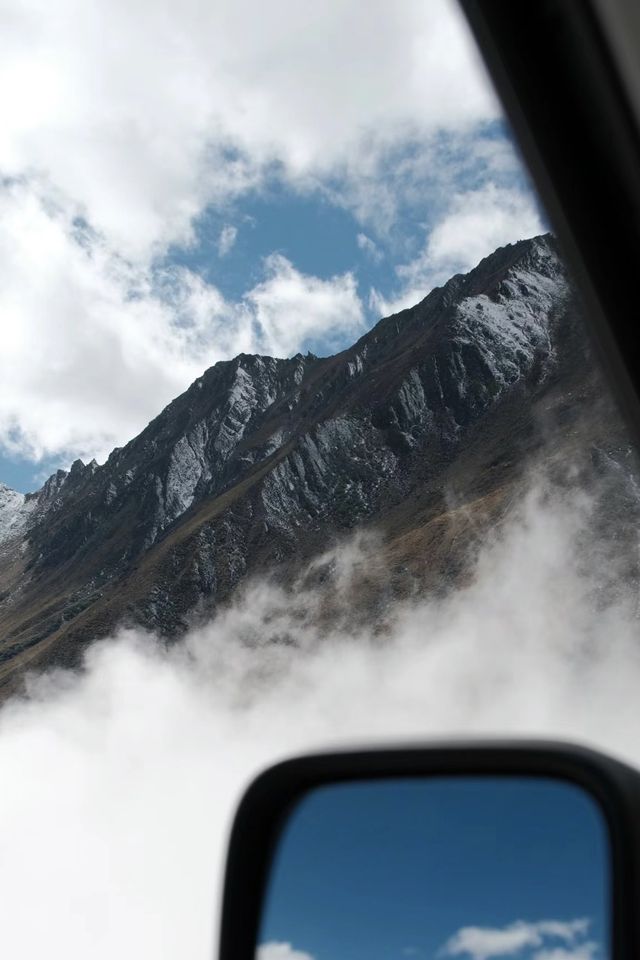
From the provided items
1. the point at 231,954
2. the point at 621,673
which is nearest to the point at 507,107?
the point at 231,954

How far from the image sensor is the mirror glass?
2213 mm

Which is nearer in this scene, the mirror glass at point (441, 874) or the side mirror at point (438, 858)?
the side mirror at point (438, 858)

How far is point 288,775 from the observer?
2.90 metres

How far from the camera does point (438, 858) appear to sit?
2613 millimetres

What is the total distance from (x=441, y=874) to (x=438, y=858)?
5 centimetres

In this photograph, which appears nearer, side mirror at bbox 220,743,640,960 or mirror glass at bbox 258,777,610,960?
side mirror at bbox 220,743,640,960

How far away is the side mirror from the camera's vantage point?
210cm

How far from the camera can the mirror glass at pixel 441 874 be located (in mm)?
2213

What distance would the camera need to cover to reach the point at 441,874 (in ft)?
8.48

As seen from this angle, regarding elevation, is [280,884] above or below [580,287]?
below

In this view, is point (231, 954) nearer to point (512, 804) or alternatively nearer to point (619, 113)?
point (512, 804)

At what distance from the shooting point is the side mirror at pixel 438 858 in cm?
210

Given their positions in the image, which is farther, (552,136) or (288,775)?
(288,775)

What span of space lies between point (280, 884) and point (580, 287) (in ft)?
6.92
